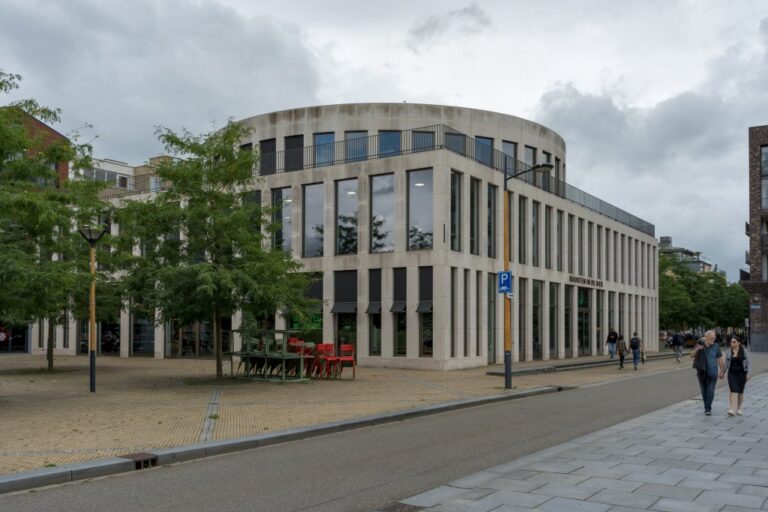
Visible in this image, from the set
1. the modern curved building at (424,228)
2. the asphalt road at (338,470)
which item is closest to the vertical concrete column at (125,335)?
the modern curved building at (424,228)

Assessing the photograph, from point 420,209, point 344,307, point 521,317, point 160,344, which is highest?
point 420,209

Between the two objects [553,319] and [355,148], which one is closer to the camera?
[355,148]

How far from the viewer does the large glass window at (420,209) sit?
30688 mm

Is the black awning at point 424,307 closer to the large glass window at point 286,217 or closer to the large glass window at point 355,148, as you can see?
the large glass window at point 286,217

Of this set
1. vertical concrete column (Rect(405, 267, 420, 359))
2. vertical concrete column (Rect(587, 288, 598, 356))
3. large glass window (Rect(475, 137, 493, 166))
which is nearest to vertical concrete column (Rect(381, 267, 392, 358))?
vertical concrete column (Rect(405, 267, 420, 359))

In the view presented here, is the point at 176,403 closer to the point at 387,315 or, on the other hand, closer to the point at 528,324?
the point at 387,315

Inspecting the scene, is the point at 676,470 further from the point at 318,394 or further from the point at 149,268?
the point at 149,268

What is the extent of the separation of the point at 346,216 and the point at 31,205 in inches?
765

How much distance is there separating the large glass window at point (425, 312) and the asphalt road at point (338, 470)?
578 inches

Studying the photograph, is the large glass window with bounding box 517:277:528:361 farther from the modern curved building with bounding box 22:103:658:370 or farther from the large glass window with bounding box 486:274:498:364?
the large glass window with bounding box 486:274:498:364

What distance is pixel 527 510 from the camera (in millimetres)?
6824

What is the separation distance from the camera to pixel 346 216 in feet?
108

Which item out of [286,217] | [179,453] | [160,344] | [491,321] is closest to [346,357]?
[491,321]

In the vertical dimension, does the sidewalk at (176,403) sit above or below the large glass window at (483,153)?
below
